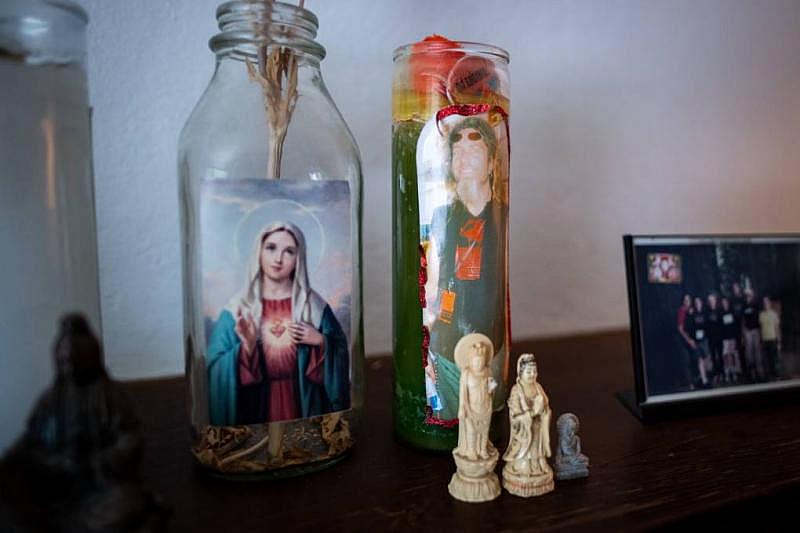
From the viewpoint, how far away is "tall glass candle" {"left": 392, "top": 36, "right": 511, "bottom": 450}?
48 centimetres

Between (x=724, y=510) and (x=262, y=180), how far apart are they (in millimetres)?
410

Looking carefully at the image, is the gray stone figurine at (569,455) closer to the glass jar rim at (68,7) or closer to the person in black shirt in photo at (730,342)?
the person in black shirt in photo at (730,342)

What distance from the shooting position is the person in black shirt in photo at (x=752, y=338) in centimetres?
65

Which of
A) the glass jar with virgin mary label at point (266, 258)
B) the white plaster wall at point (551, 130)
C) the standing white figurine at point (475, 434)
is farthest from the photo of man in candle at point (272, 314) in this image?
the white plaster wall at point (551, 130)

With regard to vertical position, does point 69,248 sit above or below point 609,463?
above

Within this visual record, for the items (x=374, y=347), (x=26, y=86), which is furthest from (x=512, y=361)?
(x=26, y=86)

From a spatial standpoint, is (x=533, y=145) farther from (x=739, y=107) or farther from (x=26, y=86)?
(x=26, y=86)

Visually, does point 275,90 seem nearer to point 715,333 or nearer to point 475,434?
point 475,434

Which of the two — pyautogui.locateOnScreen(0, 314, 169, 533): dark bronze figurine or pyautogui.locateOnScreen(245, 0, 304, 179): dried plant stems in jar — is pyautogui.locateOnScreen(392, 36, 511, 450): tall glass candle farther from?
pyautogui.locateOnScreen(0, 314, 169, 533): dark bronze figurine

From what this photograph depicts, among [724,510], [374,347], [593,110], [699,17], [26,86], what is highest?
[699,17]

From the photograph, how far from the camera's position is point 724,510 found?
1.40ft

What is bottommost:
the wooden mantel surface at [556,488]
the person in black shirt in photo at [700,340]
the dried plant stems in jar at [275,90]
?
the wooden mantel surface at [556,488]

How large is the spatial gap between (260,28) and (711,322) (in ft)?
1.75

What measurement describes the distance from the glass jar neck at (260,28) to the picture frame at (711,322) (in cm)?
37
